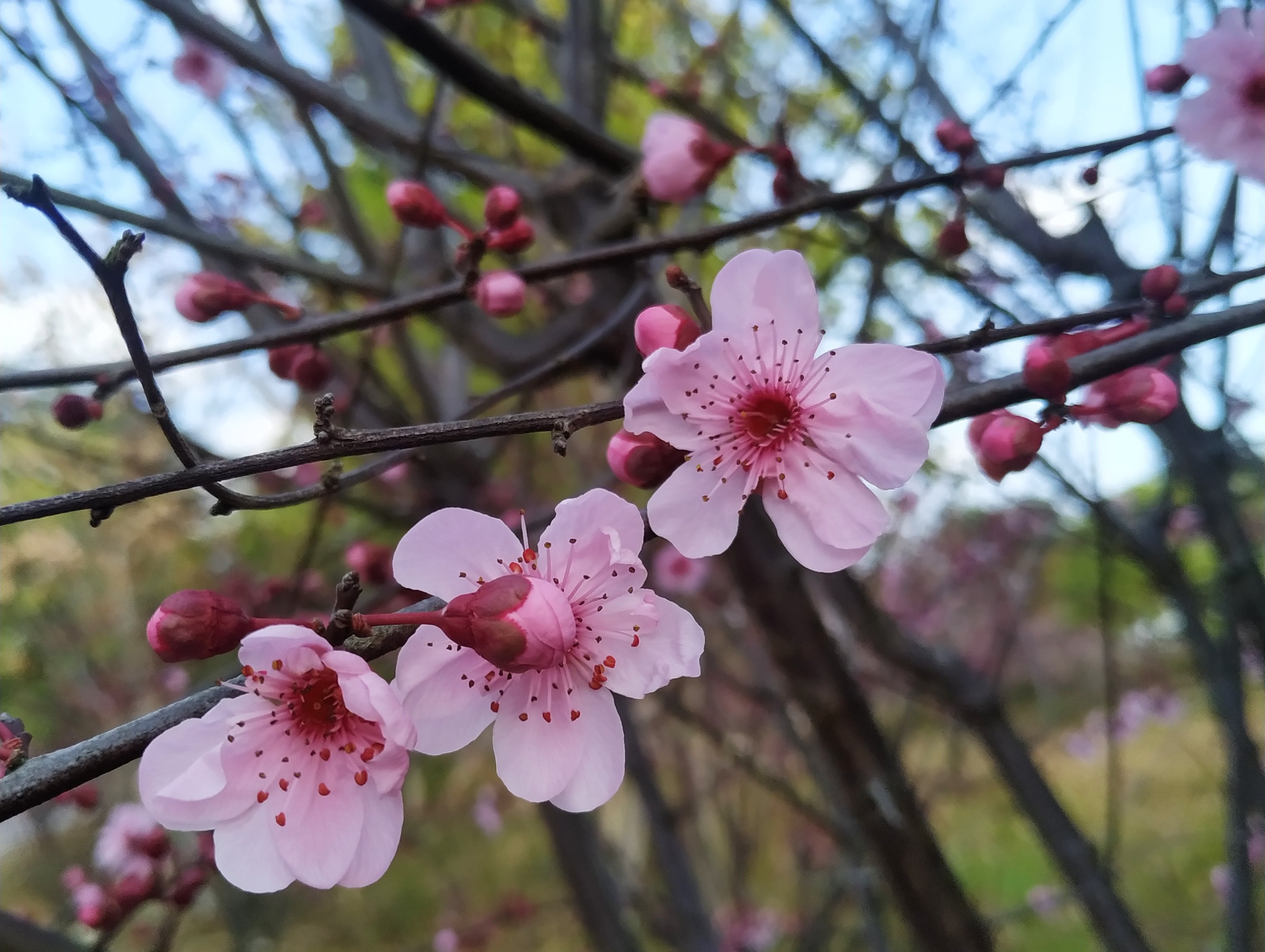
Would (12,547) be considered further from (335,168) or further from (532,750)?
(532,750)

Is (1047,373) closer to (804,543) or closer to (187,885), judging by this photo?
(804,543)

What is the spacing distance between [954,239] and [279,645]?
121 cm

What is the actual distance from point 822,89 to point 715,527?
3637 mm

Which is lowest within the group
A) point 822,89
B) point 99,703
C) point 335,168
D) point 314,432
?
point 314,432

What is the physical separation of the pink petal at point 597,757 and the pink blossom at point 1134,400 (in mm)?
648

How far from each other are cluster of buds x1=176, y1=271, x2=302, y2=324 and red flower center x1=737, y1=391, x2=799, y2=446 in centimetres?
76

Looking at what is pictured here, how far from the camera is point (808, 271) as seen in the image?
85cm

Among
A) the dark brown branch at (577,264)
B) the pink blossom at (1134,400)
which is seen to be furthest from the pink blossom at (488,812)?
the pink blossom at (1134,400)

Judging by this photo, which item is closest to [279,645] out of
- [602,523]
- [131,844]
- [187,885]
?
[602,523]

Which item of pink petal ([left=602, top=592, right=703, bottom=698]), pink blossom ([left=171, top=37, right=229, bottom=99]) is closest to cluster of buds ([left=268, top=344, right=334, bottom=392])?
pink petal ([left=602, top=592, right=703, bottom=698])

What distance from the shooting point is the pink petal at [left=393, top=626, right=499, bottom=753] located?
816 mm

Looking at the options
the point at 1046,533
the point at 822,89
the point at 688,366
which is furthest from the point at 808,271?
the point at 822,89

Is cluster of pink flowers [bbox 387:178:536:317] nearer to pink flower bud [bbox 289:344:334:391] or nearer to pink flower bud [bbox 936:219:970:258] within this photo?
pink flower bud [bbox 289:344:334:391]

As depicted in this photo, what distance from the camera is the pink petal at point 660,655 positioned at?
79cm
